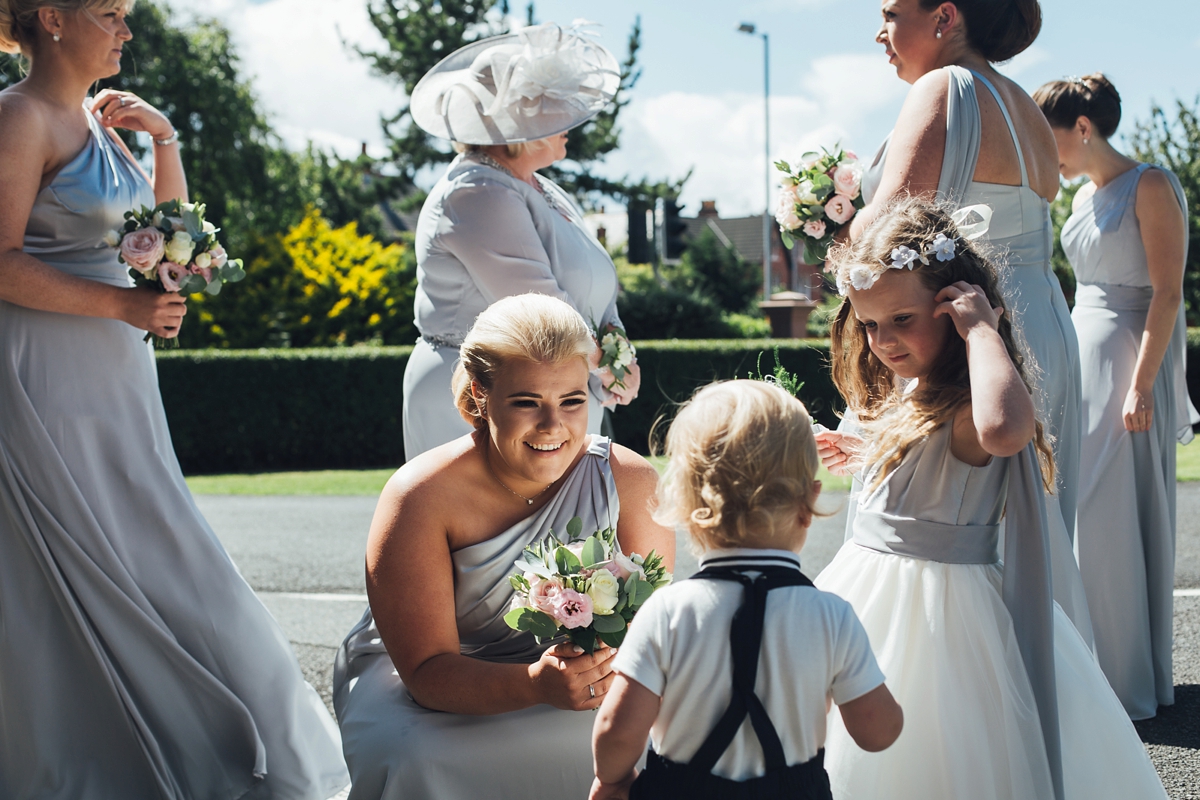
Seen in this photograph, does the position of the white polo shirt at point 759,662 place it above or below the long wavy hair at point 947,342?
below

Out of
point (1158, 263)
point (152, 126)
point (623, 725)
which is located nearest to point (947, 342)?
point (623, 725)

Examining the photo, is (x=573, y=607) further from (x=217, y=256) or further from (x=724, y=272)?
(x=724, y=272)

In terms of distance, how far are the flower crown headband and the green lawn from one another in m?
8.19

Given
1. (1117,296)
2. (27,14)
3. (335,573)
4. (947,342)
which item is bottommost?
(335,573)

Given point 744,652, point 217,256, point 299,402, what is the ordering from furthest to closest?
point 299,402
point 217,256
point 744,652

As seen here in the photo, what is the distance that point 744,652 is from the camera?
6.03 feet

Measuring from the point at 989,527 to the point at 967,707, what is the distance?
16.8 inches

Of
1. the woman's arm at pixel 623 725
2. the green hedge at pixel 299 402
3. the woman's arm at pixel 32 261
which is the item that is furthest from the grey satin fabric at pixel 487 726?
the green hedge at pixel 299 402

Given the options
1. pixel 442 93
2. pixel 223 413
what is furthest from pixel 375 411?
pixel 442 93

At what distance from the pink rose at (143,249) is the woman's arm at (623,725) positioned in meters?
2.05

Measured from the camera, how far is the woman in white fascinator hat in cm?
362

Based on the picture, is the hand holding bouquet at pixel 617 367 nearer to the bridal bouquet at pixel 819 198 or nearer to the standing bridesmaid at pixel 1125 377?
the bridal bouquet at pixel 819 198

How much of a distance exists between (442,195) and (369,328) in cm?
1724

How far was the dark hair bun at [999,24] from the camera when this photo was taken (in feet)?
10.1
